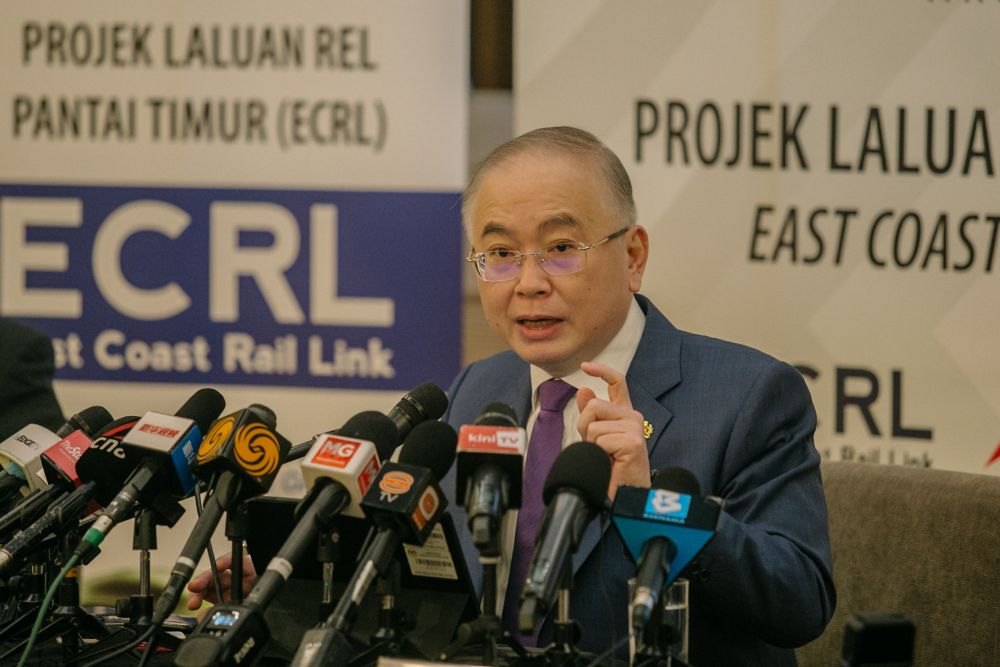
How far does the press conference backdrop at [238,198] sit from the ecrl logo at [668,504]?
2.39 meters

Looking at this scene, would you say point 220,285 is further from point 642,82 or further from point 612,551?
point 612,551

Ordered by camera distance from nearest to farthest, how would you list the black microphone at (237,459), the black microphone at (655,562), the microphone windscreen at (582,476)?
the black microphone at (655,562), the microphone windscreen at (582,476), the black microphone at (237,459)

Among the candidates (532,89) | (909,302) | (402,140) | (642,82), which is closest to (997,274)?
(909,302)

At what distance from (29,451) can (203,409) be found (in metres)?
0.36

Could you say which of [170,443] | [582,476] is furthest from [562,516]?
[170,443]

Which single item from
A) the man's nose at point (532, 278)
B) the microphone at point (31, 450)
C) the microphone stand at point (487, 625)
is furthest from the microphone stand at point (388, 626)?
the man's nose at point (532, 278)

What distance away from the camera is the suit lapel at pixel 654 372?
2.22m

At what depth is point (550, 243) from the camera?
2.21 metres

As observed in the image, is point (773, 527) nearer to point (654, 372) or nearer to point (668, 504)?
point (654, 372)

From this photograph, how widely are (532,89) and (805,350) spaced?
1.10 metres

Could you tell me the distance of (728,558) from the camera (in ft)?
6.08

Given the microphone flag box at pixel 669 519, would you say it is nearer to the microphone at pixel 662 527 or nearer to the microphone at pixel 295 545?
the microphone at pixel 662 527

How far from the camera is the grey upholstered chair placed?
2418 millimetres

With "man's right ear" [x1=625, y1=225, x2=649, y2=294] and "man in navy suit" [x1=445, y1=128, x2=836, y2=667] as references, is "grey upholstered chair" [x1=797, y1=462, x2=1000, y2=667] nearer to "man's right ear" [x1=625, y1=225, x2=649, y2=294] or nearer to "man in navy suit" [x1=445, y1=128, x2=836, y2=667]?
"man in navy suit" [x1=445, y1=128, x2=836, y2=667]
